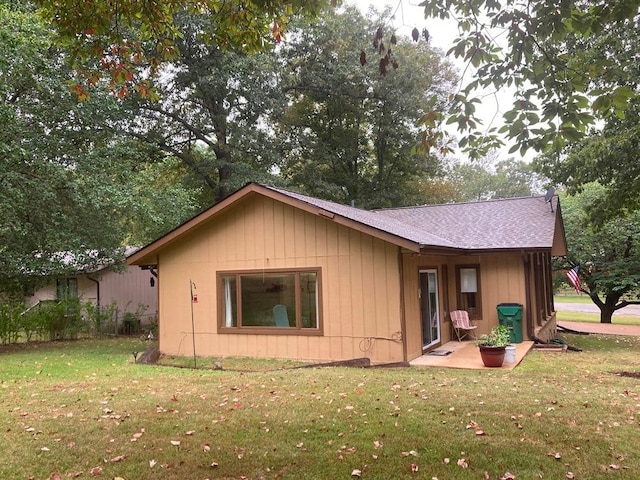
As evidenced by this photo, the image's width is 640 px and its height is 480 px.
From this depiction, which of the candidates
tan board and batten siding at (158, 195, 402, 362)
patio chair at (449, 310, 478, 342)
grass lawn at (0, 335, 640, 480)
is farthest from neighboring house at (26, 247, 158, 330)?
patio chair at (449, 310, 478, 342)

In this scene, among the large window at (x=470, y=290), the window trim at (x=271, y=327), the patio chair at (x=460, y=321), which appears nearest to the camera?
the window trim at (x=271, y=327)

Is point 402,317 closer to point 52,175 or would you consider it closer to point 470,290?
point 470,290

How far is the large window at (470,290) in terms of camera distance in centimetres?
1243

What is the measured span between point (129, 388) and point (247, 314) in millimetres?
3656

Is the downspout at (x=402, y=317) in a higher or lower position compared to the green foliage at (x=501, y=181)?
lower

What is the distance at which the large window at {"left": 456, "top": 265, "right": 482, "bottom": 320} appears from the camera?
12430 mm

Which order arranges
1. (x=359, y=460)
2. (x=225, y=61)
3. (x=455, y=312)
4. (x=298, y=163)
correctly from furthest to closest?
(x=298, y=163) < (x=225, y=61) < (x=455, y=312) < (x=359, y=460)

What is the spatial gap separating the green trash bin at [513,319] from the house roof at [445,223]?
4.64 feet

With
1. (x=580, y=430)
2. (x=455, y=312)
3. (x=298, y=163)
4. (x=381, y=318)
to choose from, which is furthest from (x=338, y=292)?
(x=298, y=163)

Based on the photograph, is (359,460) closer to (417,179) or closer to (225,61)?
(225,61)

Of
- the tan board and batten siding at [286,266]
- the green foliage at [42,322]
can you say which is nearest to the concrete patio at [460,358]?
the tan board and batten siding at [286,266]

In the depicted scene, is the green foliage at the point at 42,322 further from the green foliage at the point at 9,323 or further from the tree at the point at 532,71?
the tree at the point at 532,71

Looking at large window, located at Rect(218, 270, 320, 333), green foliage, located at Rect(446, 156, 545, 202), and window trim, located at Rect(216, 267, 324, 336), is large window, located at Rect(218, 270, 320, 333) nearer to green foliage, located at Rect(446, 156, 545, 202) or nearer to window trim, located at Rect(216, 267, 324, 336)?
window trim, located at Rect(216, 267, 324, 336)

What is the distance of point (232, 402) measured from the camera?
609 cm
